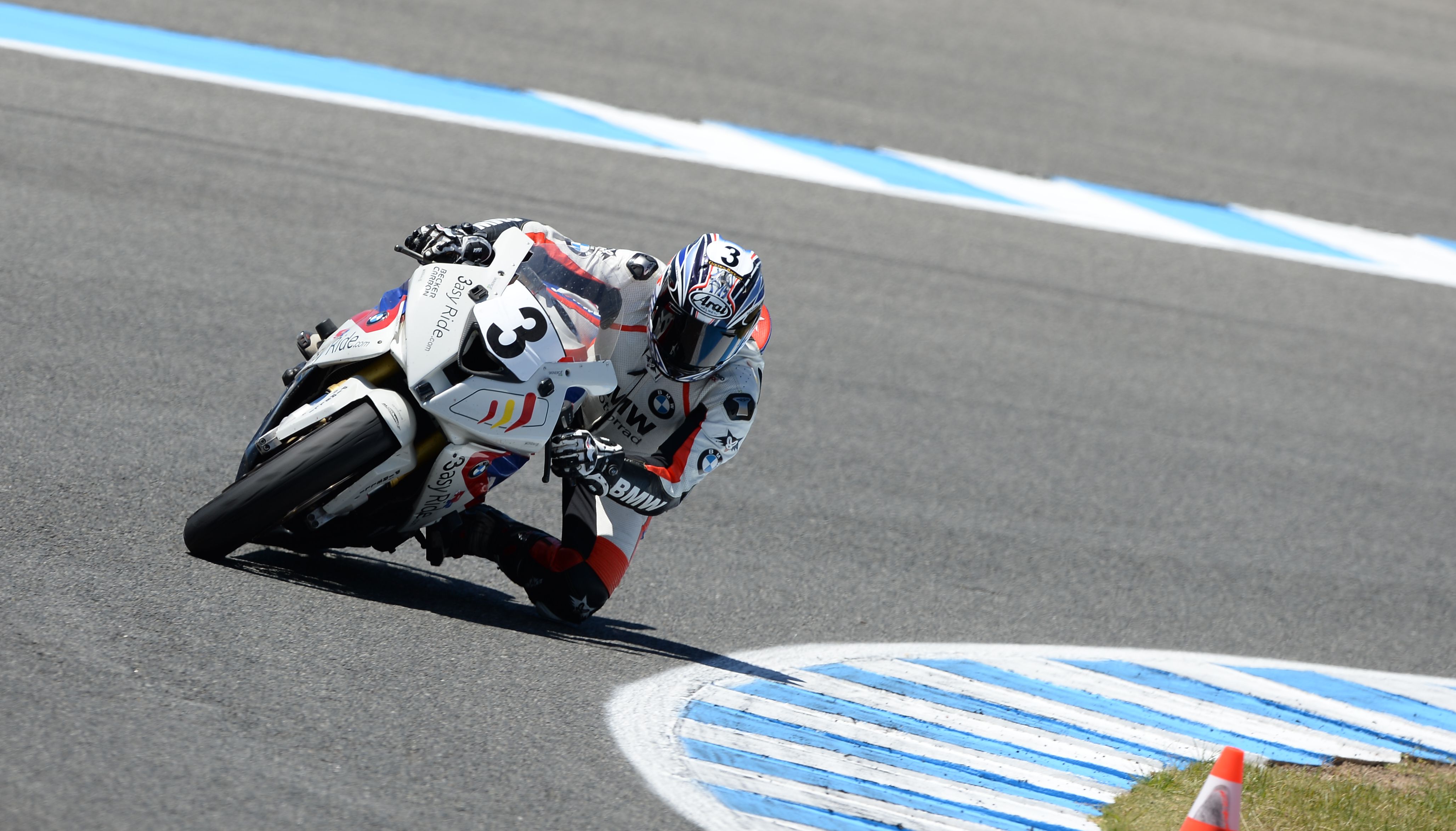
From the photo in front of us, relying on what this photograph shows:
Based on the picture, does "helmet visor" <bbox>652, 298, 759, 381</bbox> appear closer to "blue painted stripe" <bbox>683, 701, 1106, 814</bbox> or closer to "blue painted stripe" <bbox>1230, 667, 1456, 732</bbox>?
"blue painted stripe" <bbox>683, 701, 1106, 814</bbox>

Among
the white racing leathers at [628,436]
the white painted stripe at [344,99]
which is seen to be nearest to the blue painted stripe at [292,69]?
the white painted stripe at [344,99]

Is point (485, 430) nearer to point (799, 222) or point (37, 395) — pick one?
point (37, 395)

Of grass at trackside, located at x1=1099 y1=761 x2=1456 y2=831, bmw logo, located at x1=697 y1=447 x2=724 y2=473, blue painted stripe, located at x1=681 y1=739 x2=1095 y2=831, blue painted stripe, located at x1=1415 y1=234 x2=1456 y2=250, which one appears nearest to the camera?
blue painted stripe, located at x1=681 y1=739 x2=1095 y2=831

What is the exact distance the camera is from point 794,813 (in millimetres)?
4445

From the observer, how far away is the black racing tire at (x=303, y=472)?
508 cm

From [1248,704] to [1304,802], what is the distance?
4.58ft

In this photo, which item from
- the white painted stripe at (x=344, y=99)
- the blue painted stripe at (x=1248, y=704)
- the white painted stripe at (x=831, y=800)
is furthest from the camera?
the white painted stripe at (x=344, y=99)

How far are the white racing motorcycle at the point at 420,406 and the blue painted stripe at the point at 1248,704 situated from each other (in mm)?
2543

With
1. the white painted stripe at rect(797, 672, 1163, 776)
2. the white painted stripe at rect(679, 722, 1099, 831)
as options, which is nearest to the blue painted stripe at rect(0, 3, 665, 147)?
the white painted stripe at rect(797, 672, 1163, 776)

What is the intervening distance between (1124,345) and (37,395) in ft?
21.4

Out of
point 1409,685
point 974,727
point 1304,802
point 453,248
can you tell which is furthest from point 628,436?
point 1409,685

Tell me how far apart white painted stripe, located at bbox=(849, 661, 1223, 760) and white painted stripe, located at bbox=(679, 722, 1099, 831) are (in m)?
0.97

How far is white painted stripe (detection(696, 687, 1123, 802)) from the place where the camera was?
5.05 m

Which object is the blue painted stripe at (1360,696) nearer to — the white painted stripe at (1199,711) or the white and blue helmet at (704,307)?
the white painted stripe at (1199,711)
